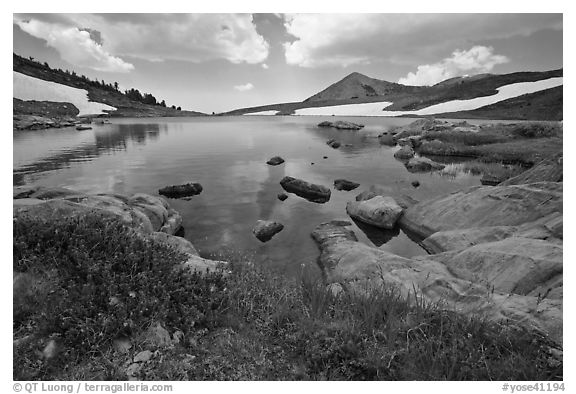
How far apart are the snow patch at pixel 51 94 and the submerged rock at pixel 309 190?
565 feet

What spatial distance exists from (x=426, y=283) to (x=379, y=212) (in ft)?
25.9

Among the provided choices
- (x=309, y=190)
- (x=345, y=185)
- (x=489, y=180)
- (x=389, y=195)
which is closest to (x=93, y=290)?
(x=309, y=190)

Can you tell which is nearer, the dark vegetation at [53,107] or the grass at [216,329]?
the grass at [216,329]

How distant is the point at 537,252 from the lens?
684 centimetres

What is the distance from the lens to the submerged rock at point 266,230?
1310cm

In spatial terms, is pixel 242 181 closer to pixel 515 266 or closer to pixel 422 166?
pixel 422 166

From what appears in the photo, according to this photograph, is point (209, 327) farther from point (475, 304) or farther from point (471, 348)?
point (475, 304)

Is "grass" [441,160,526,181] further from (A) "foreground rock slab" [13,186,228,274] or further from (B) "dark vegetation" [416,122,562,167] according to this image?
(A) "foreground rock slab" [13,186,228,274]

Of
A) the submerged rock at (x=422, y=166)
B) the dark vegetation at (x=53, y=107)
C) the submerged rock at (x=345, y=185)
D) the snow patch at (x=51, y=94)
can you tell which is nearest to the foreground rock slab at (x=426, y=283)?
the submerged rock at (x=345, y=185)

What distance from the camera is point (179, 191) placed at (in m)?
19.5

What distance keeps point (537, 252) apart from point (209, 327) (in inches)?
289

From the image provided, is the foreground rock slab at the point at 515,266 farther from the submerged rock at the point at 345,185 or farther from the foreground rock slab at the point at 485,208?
the submerged rock at the point at 345,185
